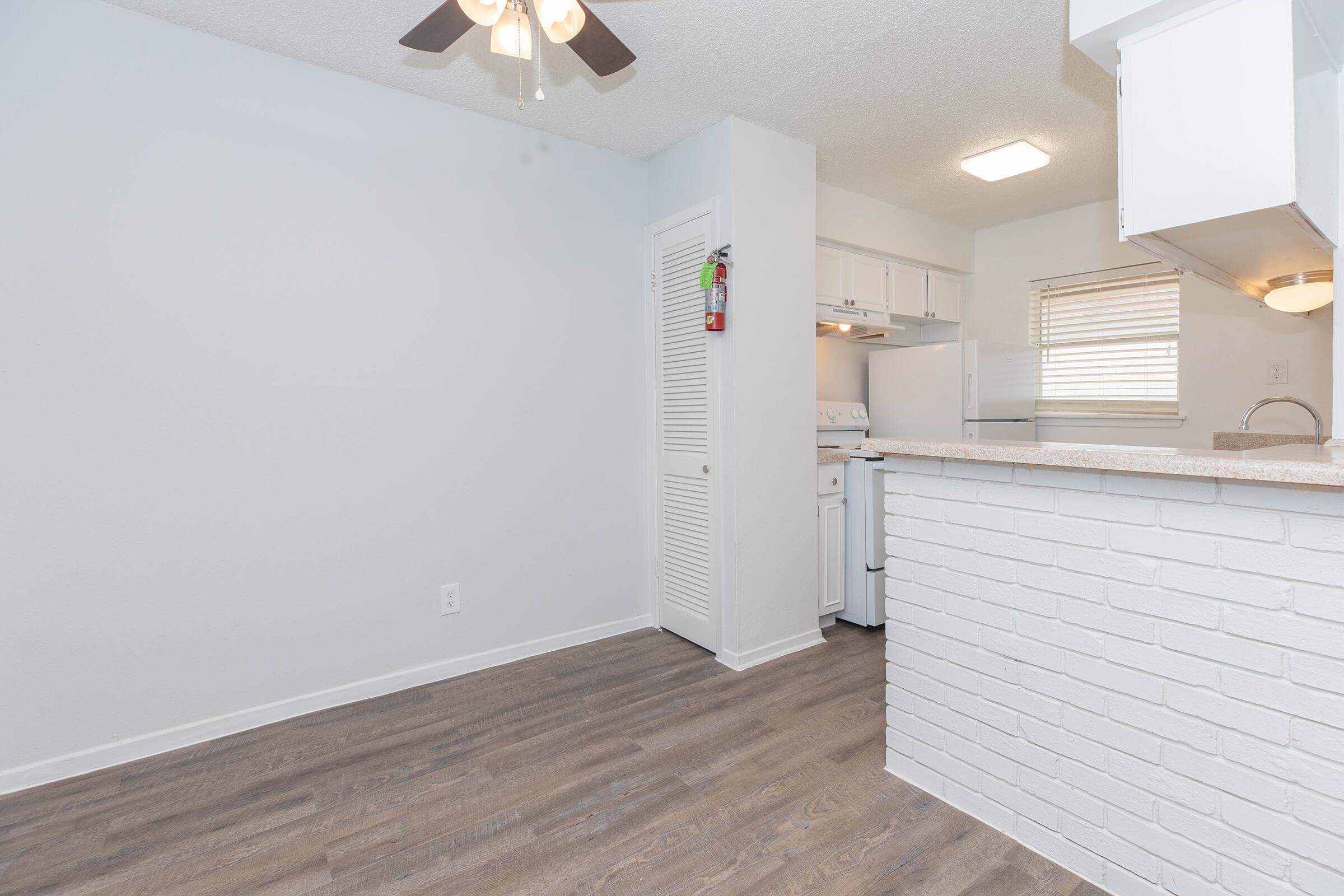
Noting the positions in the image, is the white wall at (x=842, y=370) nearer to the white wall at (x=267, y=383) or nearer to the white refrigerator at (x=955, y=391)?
the white refrigerator at (x=955, y=391)

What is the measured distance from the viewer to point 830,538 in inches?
128

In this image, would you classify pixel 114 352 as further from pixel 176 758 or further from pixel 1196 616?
pixel 1196 616

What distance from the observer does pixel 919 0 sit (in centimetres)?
202

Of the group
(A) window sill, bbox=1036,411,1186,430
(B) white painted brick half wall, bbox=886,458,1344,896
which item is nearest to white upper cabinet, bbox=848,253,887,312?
(A) window sill, bbox=1036,411,1186,430

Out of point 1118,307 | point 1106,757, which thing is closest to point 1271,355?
point 1118,307

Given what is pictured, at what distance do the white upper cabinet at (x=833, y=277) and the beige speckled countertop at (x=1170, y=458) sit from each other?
6.65 feet

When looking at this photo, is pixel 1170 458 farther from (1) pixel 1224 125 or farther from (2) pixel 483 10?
(2) pixel 483 10

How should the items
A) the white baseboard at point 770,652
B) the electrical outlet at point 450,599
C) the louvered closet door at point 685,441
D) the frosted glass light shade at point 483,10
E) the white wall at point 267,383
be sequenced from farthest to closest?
the louvered closet door at point 685,441
the white baseboard at point 770,652
the electrical outlet at point 450,599
the white wall at point 267,383
the frosted glass light shade at point 483,10

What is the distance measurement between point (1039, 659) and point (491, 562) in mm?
2129

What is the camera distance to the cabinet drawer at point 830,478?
3211 mm

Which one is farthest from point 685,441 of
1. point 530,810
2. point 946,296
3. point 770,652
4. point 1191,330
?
point 1191,330

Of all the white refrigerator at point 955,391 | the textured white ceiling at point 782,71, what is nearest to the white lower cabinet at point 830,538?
the white refrigerator at point 955,391

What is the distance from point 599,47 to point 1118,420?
12.5ft

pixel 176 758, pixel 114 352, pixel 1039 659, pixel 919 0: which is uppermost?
pixel 919 0
